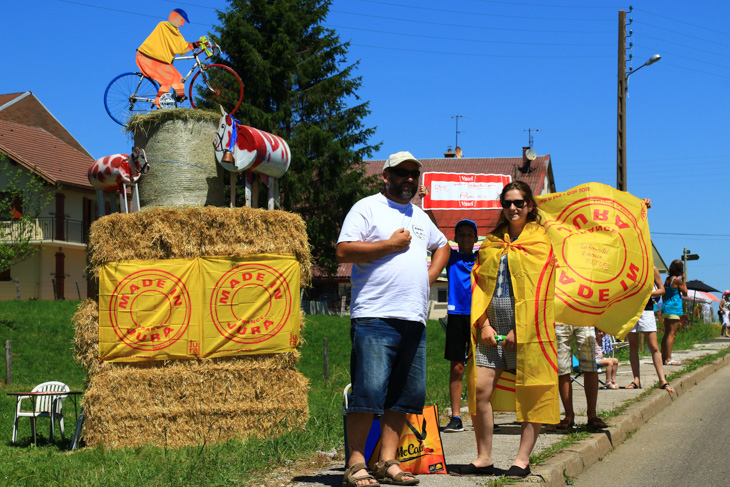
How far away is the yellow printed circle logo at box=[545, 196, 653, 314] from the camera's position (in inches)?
269

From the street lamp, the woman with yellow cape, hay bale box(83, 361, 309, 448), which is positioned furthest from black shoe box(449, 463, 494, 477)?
→ the street lamp

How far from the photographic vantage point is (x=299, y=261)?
8.58 m

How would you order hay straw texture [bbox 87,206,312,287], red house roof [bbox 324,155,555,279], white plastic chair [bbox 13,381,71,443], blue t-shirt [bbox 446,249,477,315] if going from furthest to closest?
red house roof [bbox 324,155,555,279]
white plastic chair [bbox 13,381,71,443]
hay straw texture [bbox 87,206,312,287]
blue t-shirt [bbox 446,249,477,315]

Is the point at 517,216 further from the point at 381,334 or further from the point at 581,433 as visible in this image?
the point at 581,433

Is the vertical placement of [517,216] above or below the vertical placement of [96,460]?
above

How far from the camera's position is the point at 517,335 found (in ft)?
18.0

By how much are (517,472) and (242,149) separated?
4.66 meters

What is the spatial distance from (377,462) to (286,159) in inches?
174

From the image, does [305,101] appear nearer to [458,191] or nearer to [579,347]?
[458,191]

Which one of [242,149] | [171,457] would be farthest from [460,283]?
[171,457]

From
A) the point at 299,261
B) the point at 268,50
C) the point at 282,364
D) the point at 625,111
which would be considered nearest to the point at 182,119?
the point at 299,261

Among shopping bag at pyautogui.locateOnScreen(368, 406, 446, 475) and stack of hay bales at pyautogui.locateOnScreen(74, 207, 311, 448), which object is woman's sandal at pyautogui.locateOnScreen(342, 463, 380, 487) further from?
stack of hay bales at pyautogui.locateOnScreen(74, 207, 311, 448)

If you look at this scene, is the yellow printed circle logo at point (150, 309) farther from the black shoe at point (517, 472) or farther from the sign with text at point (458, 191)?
the sign with text at point (458, 191)

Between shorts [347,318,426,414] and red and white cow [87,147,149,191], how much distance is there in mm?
4367
